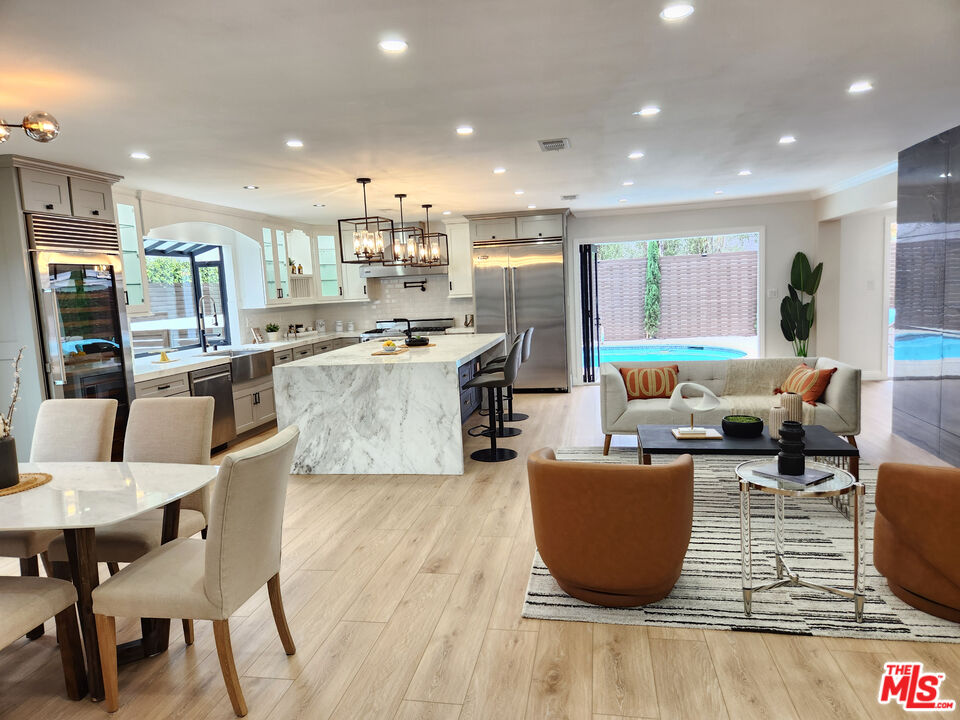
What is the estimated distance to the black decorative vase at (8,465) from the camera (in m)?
2.36

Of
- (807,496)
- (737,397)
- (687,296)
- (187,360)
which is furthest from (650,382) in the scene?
(687,296)

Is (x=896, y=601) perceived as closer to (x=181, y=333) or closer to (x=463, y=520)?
(x=463, y=520)

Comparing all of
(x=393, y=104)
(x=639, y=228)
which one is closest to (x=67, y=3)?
(x=393, y=104)

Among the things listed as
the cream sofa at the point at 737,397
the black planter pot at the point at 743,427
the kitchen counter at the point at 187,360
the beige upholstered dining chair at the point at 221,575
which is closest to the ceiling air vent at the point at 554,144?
the cream sofa at the point at 737,397

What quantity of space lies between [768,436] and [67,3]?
4026 mm

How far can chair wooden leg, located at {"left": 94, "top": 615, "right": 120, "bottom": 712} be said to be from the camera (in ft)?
6.97

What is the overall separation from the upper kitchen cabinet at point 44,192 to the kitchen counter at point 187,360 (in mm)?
1401

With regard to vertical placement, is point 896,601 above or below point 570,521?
below

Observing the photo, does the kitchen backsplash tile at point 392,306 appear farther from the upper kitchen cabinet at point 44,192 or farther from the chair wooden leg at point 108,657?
the chair wooden leg at point 108,657

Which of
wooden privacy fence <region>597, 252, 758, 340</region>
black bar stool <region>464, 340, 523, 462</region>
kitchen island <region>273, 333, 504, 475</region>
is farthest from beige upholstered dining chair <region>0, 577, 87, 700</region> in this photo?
wooden privacy fence <region>597, 252, 758, 340</region>

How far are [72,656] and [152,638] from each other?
0.30 m

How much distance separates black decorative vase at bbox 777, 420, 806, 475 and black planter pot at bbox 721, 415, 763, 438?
1.19 m

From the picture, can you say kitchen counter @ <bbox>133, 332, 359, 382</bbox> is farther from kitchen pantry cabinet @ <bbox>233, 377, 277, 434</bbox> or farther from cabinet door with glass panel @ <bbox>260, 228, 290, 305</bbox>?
cabinet door with glass panel @ <bbox>260, 228, 290, 305</bbox>

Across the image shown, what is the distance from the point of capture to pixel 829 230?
790cm
